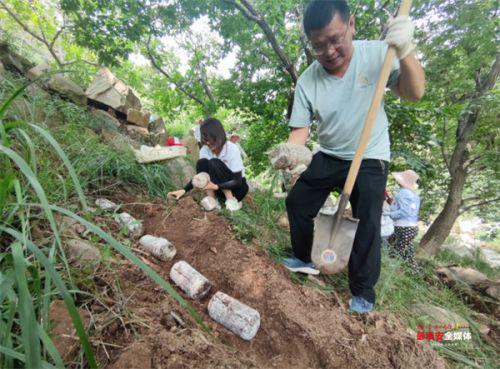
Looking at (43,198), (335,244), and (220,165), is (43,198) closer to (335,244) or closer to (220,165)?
(335,244)

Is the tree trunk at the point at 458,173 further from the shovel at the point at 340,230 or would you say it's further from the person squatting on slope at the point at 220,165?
the shovel at the point at 340,230

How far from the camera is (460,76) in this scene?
4070mm

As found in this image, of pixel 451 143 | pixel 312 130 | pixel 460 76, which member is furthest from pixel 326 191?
pixel 451 143

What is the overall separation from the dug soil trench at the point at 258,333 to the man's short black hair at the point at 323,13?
5.19 feet

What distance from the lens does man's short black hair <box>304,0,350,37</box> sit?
5.04 ft

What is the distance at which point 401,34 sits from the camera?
144 centimetres

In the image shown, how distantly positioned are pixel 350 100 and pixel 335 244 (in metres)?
0.96

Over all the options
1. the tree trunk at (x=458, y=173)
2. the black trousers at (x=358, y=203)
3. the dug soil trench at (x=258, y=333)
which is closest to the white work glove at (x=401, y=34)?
the black trousers at (x=358, y=203)

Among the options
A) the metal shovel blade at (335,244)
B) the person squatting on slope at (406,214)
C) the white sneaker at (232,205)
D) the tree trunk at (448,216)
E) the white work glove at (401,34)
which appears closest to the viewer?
the white work glove at (401,34)

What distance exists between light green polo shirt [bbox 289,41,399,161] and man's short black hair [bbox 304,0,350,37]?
0.27m

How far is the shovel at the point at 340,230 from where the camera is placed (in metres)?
1.55

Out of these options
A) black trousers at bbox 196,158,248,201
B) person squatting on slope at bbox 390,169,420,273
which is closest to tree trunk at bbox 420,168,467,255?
person squatting on slope at bbox 390,169,420,273

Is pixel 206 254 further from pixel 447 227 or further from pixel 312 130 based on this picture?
A: pixel 447 227

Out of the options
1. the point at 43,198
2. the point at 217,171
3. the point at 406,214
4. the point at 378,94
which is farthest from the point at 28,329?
the point at 406,214
